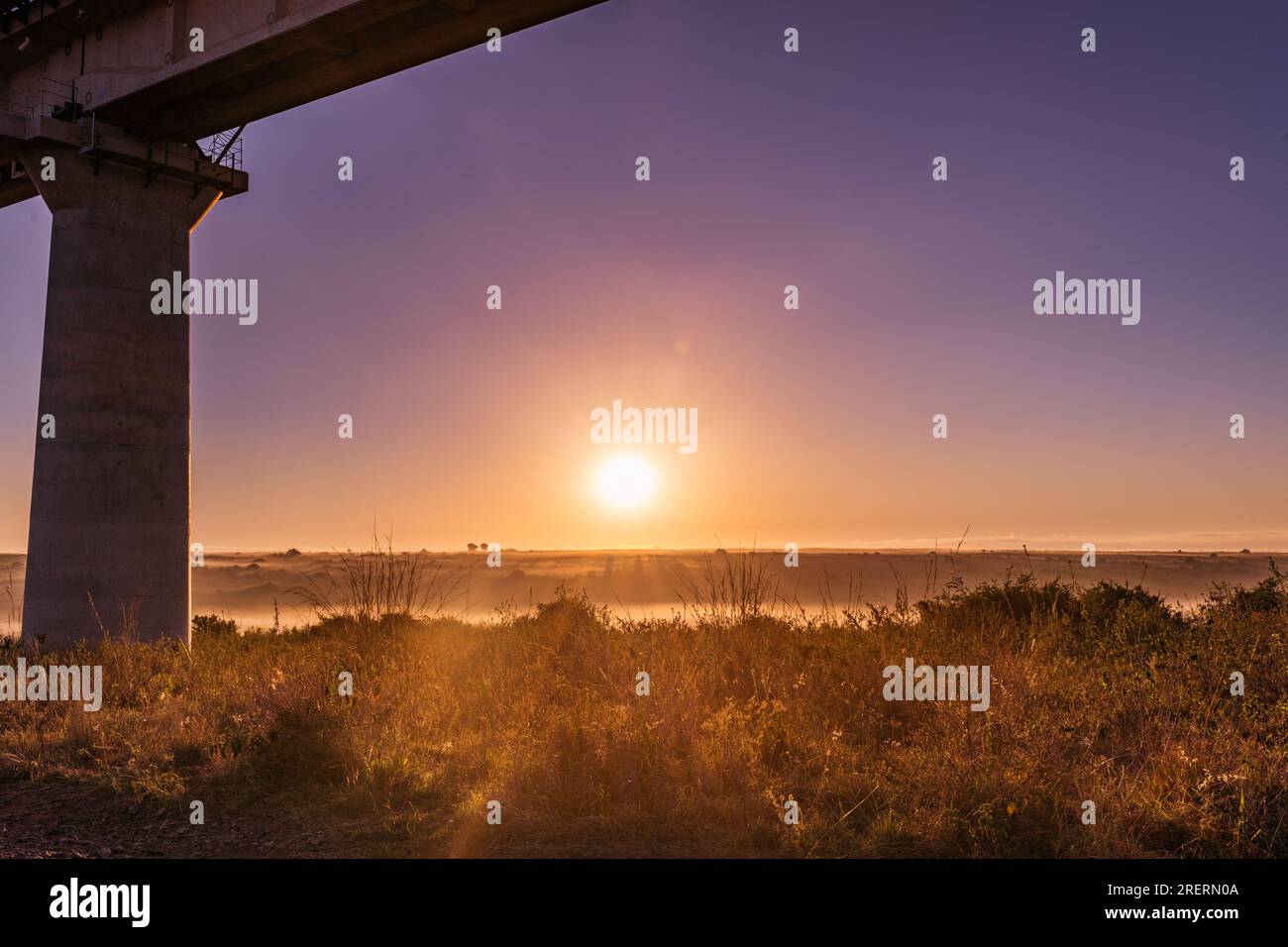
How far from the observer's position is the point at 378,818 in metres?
5.92

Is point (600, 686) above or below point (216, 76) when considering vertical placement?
below

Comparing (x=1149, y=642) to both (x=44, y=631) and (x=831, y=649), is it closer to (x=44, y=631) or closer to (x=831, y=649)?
(x=831, y=649)

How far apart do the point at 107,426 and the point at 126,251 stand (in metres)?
3.56

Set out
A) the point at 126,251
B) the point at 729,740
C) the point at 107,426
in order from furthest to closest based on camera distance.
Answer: the point at 126,251, the point at 107,426, the point at 729,740

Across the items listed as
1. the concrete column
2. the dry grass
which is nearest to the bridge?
the concrete column

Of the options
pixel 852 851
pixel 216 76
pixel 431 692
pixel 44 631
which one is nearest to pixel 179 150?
pixel 216 76

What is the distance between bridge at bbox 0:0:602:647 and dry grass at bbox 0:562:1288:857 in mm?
7040

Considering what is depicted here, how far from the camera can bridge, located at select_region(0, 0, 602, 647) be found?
53.2ft

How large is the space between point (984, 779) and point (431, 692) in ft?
16.6

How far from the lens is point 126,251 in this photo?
17.3 metres

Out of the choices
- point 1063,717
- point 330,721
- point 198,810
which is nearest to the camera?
point 198,810

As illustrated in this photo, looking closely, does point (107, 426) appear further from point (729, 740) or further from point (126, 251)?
point (729, 740)

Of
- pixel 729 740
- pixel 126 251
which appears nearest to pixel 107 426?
pixel 126 251

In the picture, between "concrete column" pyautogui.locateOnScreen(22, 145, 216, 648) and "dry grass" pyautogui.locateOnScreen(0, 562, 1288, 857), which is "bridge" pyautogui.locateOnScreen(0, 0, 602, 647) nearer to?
"concrete column" pyautogui.locateOnScreen(22, 145, 216, 648)
